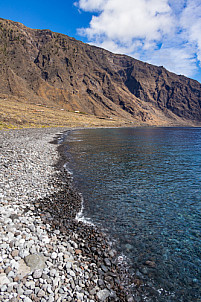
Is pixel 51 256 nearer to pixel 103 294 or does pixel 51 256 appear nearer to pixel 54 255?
pixel 54 255

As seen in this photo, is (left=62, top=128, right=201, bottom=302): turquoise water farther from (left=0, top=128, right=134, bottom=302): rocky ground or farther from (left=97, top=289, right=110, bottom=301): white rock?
(left=97, top=289, right=110, bottom=301): white rock

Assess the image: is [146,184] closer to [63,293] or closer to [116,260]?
[116,260]

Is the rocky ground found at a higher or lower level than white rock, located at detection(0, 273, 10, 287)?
lower

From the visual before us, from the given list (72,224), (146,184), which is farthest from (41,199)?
(146,184)

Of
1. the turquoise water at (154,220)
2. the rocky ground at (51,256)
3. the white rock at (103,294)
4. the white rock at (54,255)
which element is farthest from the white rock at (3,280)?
→ the turquoise water at (154,220)

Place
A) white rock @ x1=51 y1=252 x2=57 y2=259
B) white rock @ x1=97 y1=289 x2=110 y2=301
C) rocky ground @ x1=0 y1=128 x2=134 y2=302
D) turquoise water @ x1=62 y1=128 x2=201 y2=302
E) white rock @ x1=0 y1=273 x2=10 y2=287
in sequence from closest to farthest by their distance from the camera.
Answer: white rock @ x1=0 y1=273 x2=10 y2=287
rocky ground @ x1=0 y1=128 x2=134 y2=302
white rock @ x1=97 y1=289 x2=110 y2=301
white rock @ x1=51 y1=252 x2=57 y2=259
turquoise water @ x1=62 y1=128 x2=201 y2=302

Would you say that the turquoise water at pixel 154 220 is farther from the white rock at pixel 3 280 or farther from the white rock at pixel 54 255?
the white rock at pixel 3 280

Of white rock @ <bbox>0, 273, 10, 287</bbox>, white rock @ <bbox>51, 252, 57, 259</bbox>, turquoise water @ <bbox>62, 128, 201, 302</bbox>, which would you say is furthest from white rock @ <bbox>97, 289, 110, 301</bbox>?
white rock @ <bbox>0, 273, 10, 287</bbox>

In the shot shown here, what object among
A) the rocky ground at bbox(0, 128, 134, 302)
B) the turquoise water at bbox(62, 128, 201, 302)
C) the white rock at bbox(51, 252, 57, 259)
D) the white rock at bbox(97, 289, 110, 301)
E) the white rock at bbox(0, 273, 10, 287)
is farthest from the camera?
the turquoise water at bbox(62, 128, 201, 302)

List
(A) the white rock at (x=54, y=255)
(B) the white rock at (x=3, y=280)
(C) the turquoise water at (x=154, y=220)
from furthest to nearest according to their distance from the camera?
(C) the turquoise water at (x=154, y=220)
(A) the white rock at (x=54, y=255)
(B) the white rock at (x=3, y=280)

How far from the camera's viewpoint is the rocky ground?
19.8 feet

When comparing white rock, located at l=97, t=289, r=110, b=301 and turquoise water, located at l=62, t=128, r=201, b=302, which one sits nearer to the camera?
white rock, located at l=97, t=289, r=110, b=301

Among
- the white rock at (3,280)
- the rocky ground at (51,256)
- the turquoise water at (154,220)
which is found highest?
the white rock at (3,280)

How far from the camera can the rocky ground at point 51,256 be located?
6.02 meters
